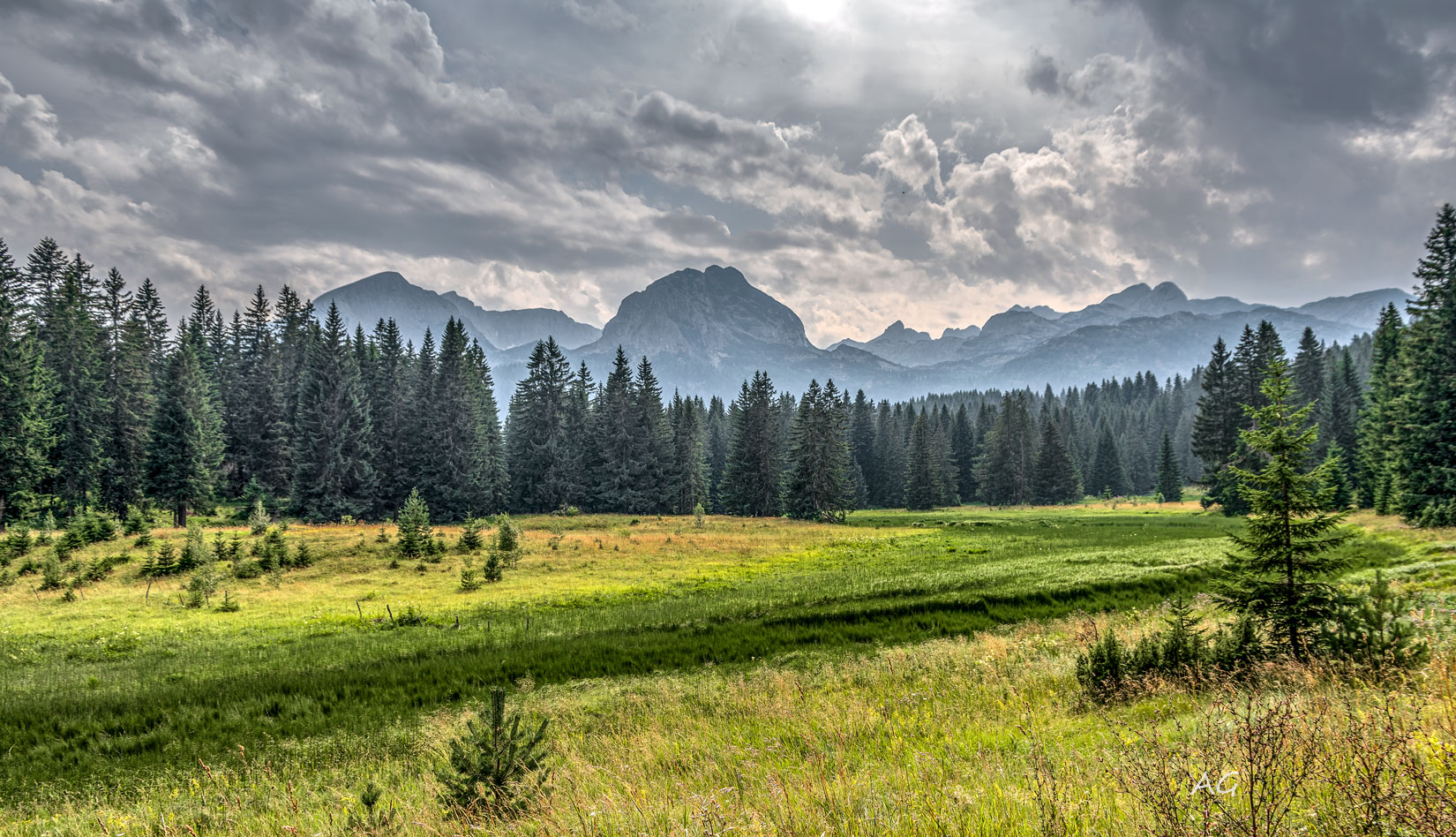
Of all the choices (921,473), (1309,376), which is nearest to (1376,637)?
(921,473)

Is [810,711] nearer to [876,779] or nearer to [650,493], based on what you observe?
[876,779]

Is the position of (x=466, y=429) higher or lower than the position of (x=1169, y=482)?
higher

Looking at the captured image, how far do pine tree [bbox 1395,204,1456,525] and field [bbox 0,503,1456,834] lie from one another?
651 centimetres

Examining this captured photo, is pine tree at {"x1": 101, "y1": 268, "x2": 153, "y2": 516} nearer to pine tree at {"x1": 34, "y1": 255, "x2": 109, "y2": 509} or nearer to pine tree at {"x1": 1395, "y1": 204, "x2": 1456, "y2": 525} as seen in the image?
pine tree at {"x1": 34, "y1": 255, "x2": 109, "y2": 509}

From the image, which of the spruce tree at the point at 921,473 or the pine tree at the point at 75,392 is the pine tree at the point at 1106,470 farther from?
the pine tree at the point at 75,392

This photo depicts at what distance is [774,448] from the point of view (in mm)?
80250

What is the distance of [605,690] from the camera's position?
1356cm

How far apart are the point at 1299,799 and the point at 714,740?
273 inches

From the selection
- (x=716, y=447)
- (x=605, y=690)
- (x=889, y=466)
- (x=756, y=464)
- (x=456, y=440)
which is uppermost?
(x=456, y=440)

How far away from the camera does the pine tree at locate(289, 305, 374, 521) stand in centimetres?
5628

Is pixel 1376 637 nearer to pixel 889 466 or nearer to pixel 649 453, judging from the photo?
pixel 649 453

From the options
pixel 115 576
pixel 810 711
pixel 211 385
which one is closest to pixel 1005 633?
pixel 810 711

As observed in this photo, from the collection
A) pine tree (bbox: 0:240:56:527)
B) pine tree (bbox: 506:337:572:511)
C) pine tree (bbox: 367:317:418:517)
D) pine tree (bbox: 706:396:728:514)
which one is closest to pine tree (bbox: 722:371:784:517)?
pine tree (bbox: 706:396:728:514)

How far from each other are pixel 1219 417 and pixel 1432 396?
31.9m
